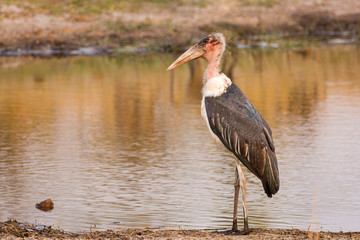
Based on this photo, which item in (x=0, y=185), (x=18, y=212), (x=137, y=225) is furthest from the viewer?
(x=0, y=185)

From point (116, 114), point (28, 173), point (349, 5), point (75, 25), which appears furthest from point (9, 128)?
point (349, 5)

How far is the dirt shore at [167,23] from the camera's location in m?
28.1

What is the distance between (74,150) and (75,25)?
1741 centimetres

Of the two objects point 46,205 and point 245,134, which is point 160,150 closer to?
point 46,205

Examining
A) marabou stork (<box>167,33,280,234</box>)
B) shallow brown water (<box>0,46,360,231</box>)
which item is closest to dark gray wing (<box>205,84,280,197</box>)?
marabou stork (<box>167,33,280,234</box>)

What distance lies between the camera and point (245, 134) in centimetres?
699

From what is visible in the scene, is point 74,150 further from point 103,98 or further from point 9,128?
point 103,98

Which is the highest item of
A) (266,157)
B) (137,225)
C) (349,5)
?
(349,5)

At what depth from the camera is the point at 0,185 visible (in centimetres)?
977

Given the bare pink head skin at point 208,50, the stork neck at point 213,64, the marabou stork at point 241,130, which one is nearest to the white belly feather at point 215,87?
the marabou stork at point 241,130

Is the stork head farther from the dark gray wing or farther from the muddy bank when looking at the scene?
the muddy bank

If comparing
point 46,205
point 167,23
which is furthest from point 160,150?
point 167,23

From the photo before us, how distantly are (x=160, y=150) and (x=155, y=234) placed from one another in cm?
497

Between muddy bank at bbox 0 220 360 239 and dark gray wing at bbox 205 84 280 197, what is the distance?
0.38m
